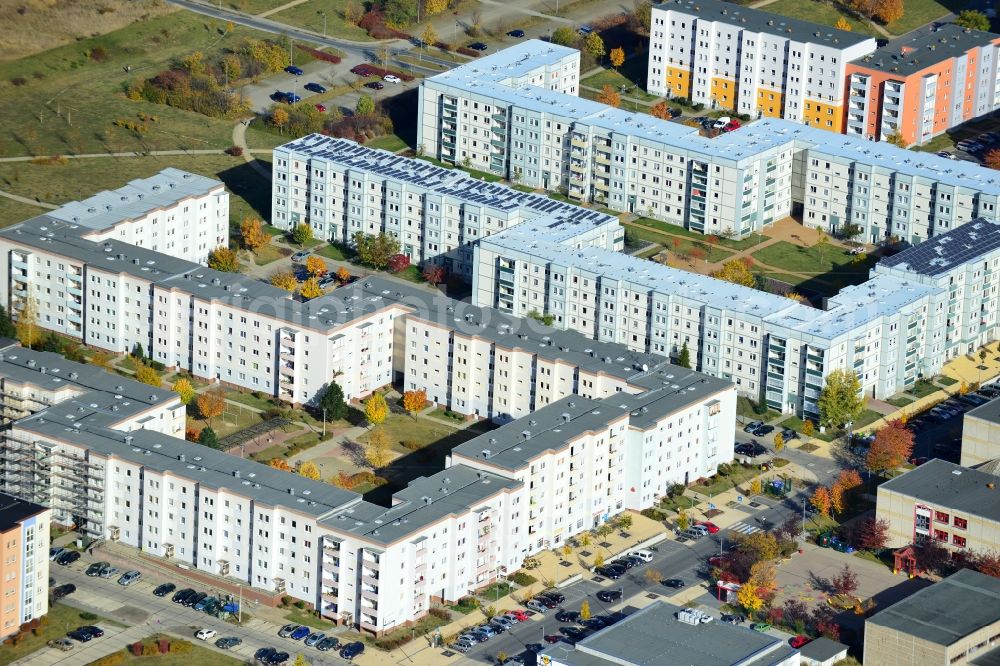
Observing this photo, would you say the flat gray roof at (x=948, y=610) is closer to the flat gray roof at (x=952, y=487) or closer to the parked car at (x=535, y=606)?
the flat gray roof at (x=952, y=487)

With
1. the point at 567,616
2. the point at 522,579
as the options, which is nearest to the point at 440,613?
the point at 522,579

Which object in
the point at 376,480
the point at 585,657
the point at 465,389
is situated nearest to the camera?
the point at 585,657

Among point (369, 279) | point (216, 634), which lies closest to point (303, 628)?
point (216, 634)

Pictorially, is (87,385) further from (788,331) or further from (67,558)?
(788,331)

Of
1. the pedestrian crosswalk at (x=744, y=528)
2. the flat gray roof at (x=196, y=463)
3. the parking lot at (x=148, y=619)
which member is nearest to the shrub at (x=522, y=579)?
the flat gray roof at (x=196, y=463)

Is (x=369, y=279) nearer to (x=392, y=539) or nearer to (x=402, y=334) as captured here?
(x=402, y=334)

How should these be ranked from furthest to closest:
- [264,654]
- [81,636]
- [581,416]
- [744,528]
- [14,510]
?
[581,416]
[744,528]
[14,510]
[81,636]
[264,654]
